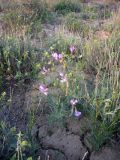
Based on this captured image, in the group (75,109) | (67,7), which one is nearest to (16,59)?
(75,109)

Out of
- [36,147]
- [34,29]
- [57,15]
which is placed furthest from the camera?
[57,15]

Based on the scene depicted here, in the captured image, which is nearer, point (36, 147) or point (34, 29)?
point (36, 147)

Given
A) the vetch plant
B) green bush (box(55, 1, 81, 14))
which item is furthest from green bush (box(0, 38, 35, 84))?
green bush (box(55, 1, 81, 14))

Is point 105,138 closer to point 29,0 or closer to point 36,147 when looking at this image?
point 36,147

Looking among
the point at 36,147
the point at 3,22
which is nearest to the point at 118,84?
the point at 36,147

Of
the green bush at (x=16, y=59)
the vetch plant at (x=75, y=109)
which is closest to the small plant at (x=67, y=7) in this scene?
the green bush at (x=16, y=59)

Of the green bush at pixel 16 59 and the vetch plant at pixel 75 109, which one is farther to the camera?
the green bush at pixel 16 59

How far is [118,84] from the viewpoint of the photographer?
10.8ft

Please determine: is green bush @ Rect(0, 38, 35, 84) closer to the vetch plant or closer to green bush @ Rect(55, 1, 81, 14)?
the vetch plant

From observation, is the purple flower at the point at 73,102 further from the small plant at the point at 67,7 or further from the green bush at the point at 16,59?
the small plant at the point at 67,7

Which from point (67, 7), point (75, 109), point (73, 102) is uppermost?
point (73, 102)

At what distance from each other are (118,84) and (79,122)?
1.81ft

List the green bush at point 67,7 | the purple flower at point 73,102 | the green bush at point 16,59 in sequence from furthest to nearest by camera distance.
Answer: the green bush at point 67,7, the green bush at point 16,59, the purple flower at point 73,102

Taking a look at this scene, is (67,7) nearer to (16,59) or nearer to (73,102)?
(16,59)
